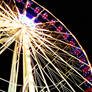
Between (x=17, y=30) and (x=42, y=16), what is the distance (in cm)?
383

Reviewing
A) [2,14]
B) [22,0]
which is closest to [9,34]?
[2,14]

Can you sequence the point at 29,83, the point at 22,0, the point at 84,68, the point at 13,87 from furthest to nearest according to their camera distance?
the point at 84,68 → the point at 22,0 → the point at 13,87 → the point at 29,83

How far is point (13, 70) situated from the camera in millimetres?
4297

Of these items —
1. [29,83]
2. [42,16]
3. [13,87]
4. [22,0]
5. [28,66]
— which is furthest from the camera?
[42,16]

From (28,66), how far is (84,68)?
6.41m

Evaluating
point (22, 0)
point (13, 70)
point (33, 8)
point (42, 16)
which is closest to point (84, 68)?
point (42, 16)

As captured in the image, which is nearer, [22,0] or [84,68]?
[22,0]

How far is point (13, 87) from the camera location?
379cm

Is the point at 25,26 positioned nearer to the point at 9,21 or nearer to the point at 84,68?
the point at 9,21

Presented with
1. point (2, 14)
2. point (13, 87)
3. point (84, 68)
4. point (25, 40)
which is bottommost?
point (84, 68)

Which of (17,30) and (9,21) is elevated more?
(9,21)

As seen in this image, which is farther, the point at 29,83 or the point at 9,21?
the point at 9,21

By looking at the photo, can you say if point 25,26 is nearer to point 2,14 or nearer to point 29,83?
point 2,14

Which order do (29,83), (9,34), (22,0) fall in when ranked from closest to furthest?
(29,83)
(9,34)
(22,0)
